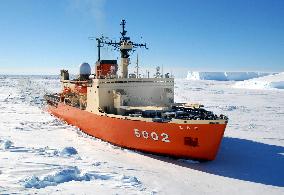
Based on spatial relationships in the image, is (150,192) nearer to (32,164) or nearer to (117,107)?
(32,164)

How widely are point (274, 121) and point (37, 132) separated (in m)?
16.6

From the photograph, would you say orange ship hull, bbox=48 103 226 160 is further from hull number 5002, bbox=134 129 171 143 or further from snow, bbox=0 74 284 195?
snow, bbox=0 74 284 195

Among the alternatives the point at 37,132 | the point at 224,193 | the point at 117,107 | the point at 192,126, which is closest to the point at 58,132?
the point at 37,132

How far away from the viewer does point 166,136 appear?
12984mm

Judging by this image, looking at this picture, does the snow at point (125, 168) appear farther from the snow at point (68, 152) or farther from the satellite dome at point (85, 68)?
the satellite dome at point (85, 68)

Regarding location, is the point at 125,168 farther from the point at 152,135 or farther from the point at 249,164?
the point at 249,164

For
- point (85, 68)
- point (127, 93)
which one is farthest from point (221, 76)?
point (127, 93)

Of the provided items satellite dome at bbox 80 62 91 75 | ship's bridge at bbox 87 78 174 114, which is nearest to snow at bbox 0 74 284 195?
ship's bridge at bbox 87 78 174 114

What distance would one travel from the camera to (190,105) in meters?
16.7

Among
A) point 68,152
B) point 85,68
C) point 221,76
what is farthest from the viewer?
point 221,76

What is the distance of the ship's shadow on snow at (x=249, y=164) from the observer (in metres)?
11.9

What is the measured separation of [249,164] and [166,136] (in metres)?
3.62

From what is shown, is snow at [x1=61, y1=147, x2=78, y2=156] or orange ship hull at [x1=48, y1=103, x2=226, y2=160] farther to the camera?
snow at [x1=61, y1=147, x2=78, y2=156]

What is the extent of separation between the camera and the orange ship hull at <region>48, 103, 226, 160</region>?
12352 mm
